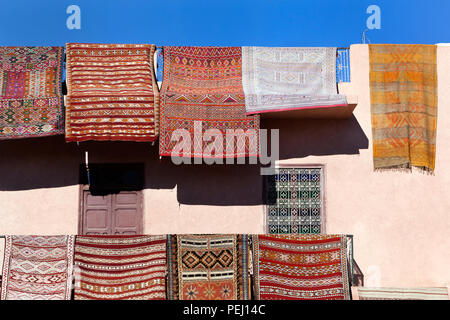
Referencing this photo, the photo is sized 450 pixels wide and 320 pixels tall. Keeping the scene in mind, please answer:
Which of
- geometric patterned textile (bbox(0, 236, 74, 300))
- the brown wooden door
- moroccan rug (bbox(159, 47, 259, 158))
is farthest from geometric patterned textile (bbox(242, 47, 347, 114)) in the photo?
geometric patterned textile (bbox(0, 236, 74, 300))

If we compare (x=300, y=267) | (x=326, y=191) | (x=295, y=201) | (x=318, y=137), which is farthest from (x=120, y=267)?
(x=318, y=137)

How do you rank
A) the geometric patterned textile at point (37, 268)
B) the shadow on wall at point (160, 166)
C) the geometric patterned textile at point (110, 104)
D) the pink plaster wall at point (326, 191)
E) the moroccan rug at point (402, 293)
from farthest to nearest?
the shadow on wall at point (160, 166)
the pink plaster wall at point (326, 191)
the geometric patterned textile at point (110, 104)
the moroccan rug at point (402, 293)
the geometric patterned textile at point (37, 268)

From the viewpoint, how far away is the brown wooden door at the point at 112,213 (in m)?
9.65

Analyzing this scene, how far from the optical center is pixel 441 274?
955 centimetres

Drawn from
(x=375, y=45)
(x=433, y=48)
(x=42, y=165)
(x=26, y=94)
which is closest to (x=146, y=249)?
(x=42, y=165)

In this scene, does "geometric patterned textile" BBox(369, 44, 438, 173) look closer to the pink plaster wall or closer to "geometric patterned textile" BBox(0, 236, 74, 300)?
the pink plaster wall

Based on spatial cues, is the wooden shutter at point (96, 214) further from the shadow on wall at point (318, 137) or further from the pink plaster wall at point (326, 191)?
the shadow on wall at point (318, 137)

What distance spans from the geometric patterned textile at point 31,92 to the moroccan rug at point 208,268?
253 centimetres

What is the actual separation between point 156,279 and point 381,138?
13.5 feet

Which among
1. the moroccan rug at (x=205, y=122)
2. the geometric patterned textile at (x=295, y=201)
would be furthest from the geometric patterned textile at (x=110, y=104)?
the geometric patterned textile at (x=295, y=201)

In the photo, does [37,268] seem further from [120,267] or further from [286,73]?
[286,73]

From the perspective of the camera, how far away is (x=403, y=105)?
9.80 meters

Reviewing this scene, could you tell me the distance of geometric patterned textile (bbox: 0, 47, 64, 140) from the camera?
9172 mm

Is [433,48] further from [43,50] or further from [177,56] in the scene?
[43,50]
